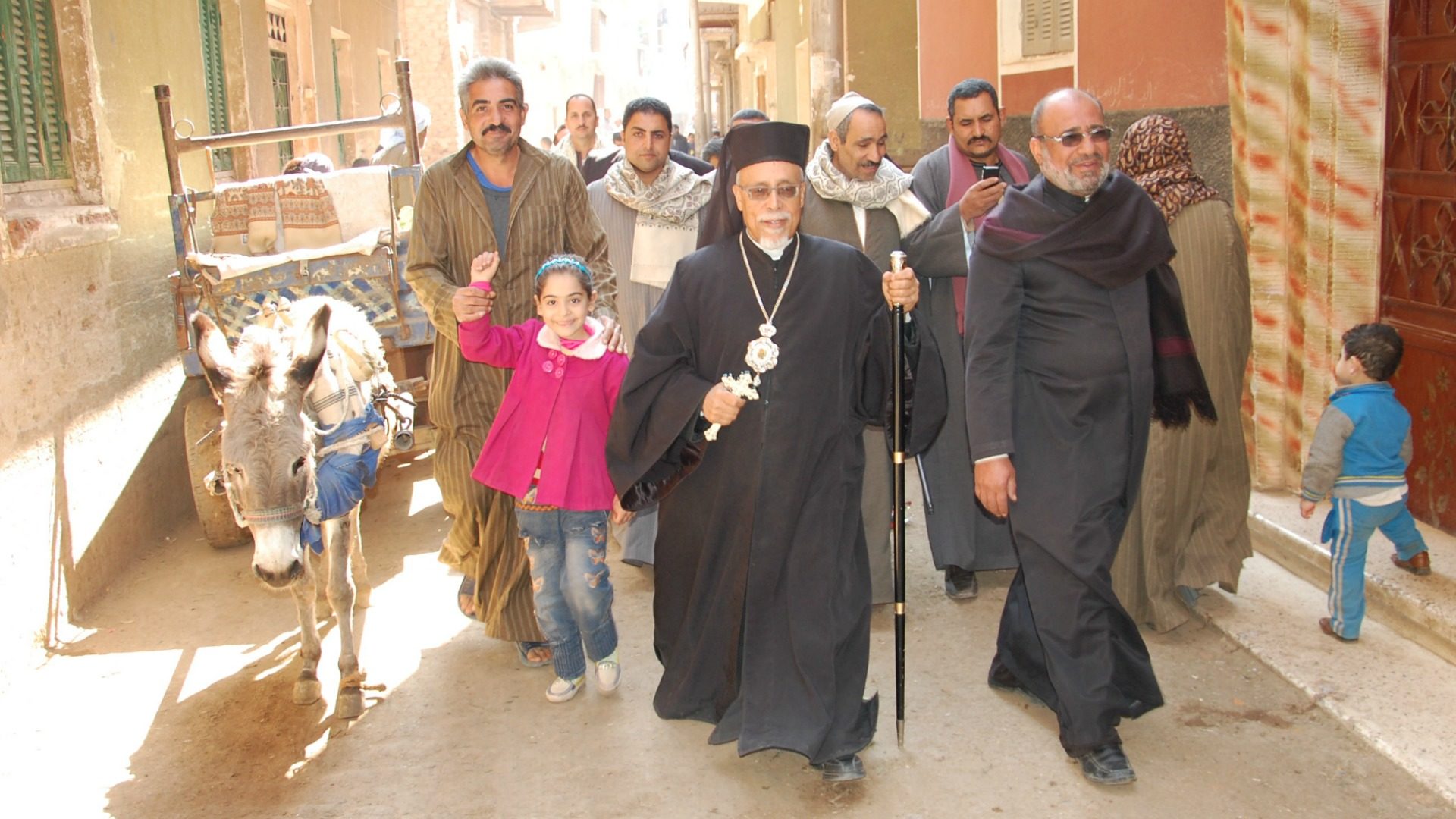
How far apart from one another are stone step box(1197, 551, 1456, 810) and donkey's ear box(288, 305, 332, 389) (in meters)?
3.54

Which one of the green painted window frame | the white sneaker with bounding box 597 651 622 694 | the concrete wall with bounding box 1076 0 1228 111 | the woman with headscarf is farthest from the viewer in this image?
the green painted window frame

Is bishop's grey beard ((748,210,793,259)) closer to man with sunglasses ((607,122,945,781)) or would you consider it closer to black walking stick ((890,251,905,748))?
man with sunglasses ((607,122,945,781))

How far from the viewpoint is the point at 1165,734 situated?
427cm

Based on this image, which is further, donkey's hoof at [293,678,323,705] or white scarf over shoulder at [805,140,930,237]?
white scarf over shoulder at [805,140,930,237]

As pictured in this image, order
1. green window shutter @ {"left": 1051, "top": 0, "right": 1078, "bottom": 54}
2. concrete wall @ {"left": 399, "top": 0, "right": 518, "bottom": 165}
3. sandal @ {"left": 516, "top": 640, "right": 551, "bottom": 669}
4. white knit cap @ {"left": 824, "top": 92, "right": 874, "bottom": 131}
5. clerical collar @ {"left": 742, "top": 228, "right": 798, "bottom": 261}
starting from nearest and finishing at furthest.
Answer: clerical collar @ {"left": 742, "top": 228, "right": 798, "bottom": 261} → sandal @ {"left": 516, "top": 640, "right": 551, "bottom": 669} → white knit cap @ {"left": 824, "top": 92, "right": 874, "bottom": 131} → green window shutter @ {"left": 1051, "top": 0, "right": 1078, "bottom": 54} → concrete wall @ {"left": 399, "top": 0, "right": 518, "bottom": 165}

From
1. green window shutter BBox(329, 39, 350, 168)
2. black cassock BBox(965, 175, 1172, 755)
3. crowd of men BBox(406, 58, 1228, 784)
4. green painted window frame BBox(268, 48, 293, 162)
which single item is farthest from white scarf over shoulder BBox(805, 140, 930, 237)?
green window shutter BBox(329, 39, 350, 168)

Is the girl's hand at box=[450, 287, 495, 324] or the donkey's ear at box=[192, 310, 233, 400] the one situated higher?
the girl's hand at box=[450, 287, 495, 324]

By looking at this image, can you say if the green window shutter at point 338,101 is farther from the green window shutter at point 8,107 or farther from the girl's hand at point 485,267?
the girl's hand at point 485,267

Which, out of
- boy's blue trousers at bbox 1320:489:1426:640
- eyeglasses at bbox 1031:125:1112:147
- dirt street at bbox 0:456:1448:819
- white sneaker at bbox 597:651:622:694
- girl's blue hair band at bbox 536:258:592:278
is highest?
eyeglasses at bbox 1031:125:1112:147

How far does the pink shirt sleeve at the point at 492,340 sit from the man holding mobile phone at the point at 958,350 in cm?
185

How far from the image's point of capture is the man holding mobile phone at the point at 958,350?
571 centimetres

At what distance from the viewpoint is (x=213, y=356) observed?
174 inches

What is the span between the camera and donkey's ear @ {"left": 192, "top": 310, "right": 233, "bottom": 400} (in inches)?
174

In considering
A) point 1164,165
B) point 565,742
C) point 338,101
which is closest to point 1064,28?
point 1164,165
